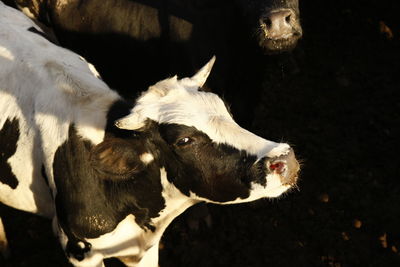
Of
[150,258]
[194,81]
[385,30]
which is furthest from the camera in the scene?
[385,30]

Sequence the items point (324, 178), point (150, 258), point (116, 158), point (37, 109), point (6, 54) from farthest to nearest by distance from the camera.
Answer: point (324, 178) → point (150, 258) → point (6, 54) → point (37, 109) → point (116, 158)

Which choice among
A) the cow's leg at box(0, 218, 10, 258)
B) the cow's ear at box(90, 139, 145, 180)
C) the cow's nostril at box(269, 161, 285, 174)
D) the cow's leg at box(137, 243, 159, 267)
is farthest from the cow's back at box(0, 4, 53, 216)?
the cow's nostril at box(269, 161, 285, 174)

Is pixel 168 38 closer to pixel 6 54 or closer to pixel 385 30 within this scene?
pixel 6 54

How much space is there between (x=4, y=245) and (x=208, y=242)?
2099 millimetres

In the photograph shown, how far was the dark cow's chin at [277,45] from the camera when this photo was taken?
3.42 m

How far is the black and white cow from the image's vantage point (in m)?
2.52

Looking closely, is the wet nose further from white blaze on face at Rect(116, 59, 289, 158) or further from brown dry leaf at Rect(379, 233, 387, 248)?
brown dry leaf at Rect(379, 233, 387, 248)

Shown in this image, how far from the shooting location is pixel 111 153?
2.51m

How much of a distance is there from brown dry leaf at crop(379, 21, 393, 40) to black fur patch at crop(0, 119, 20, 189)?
5683 millimetres

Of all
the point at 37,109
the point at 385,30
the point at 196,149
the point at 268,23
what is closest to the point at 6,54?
the point at 37,109

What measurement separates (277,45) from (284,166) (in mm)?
1359

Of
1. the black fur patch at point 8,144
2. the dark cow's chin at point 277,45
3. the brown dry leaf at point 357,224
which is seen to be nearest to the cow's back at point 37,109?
the black fur patch at point 8,144

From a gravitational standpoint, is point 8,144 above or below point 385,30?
above

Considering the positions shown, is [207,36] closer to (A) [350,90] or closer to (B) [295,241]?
(B) [295,241]
